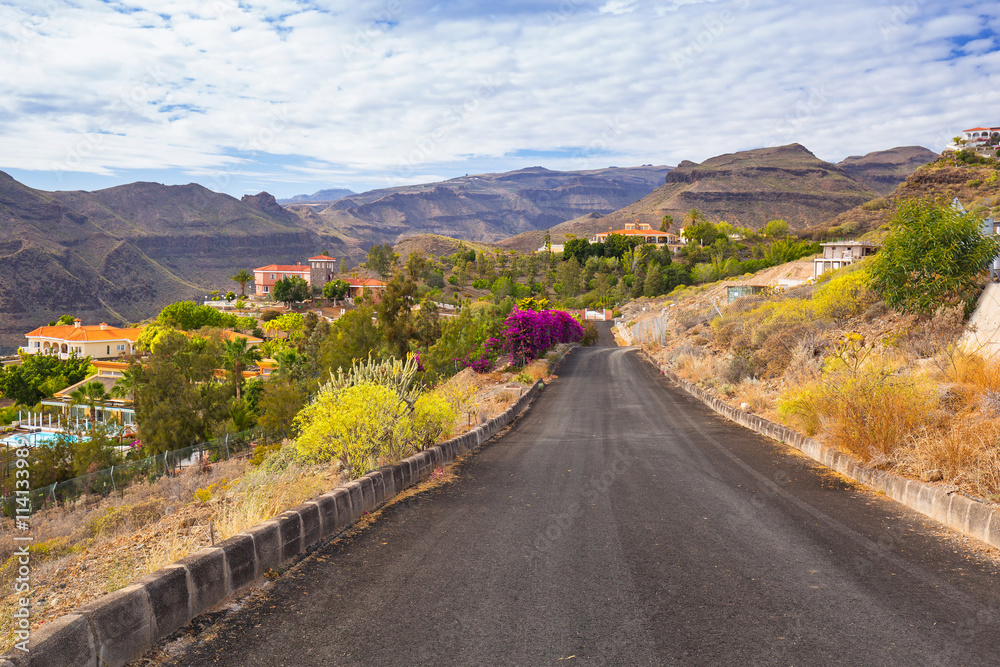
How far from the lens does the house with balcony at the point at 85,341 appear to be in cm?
9388

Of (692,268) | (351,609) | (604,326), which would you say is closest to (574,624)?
(351,609)

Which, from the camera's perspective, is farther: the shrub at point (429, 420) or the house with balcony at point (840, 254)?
the house with balcony at point (840, 254)

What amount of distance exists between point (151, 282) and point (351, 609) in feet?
721

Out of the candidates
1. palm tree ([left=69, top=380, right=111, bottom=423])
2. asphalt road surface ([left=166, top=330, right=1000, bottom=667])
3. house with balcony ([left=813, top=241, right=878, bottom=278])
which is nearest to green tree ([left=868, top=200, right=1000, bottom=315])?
asphalt road surface ([left=166, top=330, right=1000, bottom=667])

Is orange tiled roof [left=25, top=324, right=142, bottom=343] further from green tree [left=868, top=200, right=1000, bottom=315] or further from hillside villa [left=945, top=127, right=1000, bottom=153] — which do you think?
hillside villa [left=945, top=127, right=1000, bottom=153]

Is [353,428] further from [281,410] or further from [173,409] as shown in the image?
[173,409]

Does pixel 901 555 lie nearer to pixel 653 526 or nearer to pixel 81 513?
pixel 653 526

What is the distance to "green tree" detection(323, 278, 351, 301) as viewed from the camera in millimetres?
122062

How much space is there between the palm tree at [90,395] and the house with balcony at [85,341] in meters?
29.8

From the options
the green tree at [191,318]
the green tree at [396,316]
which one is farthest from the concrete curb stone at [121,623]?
the green tree at [191,318]

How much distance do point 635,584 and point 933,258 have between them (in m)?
12.3

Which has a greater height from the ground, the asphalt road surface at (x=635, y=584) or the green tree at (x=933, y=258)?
the green tree at (x=933, y=258)

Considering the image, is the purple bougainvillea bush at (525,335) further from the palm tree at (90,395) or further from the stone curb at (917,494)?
the palm tree at (90,395)

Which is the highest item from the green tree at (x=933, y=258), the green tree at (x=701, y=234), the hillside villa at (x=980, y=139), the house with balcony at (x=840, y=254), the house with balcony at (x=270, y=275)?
the hillside villa at (x=980, y=139)
